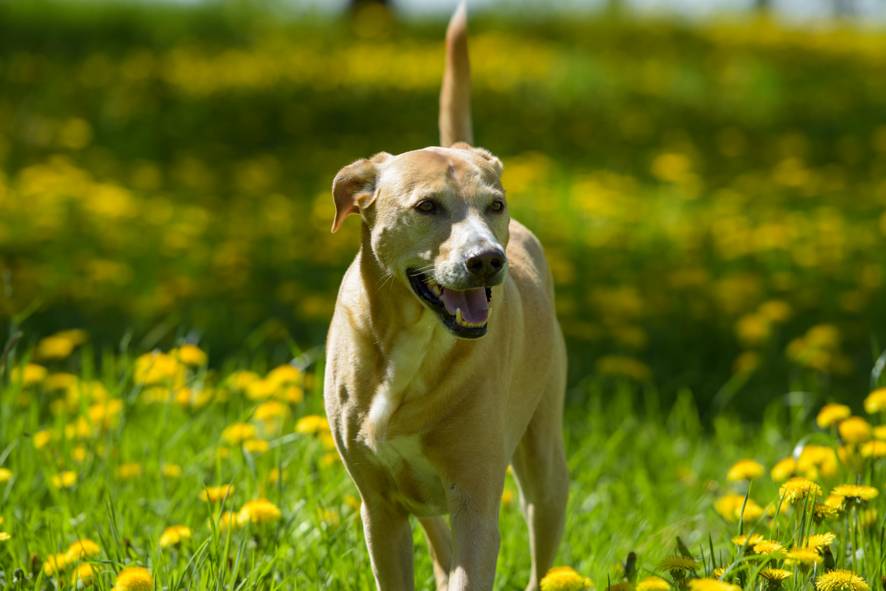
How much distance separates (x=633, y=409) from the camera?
5.52 m

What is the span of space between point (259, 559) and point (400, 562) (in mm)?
390

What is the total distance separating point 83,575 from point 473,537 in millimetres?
918

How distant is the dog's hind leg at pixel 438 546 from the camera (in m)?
3.40

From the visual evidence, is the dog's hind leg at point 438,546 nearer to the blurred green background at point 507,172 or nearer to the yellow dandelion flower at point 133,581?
the yellow dandelion flower at point 133,581

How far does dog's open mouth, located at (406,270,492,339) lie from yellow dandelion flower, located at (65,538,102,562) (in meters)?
1.05

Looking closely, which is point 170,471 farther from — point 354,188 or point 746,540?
point 746,540

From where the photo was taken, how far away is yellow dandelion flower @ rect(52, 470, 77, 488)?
12.0ft

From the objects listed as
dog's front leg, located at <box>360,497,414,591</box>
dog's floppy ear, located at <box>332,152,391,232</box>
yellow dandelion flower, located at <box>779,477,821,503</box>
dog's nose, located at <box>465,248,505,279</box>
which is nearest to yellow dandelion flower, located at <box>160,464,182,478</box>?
dog's front leg, located at <box>360,497,414,591</box>

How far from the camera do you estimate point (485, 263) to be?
2.69m

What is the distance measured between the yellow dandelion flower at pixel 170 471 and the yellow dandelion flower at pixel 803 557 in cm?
191

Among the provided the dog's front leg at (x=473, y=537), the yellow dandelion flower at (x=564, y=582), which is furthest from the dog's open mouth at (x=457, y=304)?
the yellow dandelion flower at (x=564, y=582)

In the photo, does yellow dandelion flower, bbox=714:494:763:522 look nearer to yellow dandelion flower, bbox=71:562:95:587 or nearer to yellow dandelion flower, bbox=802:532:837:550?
yellow dandelion flower, bbox=802:532:837:550

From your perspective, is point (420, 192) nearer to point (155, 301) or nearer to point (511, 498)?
point (511, 498)

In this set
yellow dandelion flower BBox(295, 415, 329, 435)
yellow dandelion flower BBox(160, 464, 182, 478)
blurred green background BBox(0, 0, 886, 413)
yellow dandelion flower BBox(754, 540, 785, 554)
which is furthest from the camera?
blurred green background BBox(0, 0, 886, 413)
